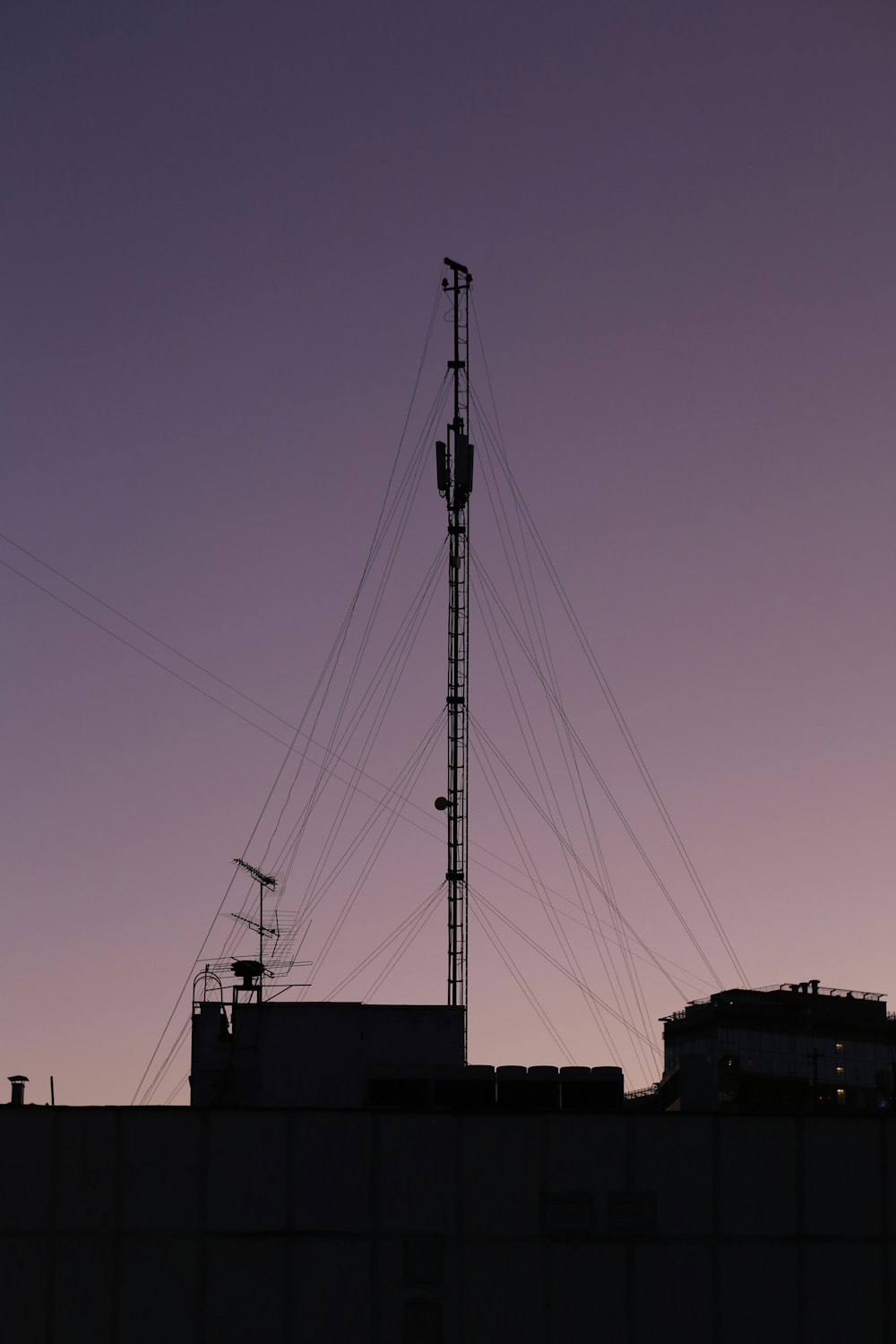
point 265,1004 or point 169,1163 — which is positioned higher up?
point 265,1004

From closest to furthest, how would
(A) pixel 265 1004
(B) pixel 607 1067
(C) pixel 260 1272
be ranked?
1. (C) pixel 260 1272
2. (B) pixel 607 1067
3. (A) pixel 265 1004

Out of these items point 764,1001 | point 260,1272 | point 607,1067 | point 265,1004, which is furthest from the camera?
point 764,1001

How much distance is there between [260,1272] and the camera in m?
39.1

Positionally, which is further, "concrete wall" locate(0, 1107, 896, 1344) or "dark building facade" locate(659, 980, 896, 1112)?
"dark building facade" locate(659, 980, 896, 1112)

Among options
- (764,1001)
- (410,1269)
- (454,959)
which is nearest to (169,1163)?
(410,1269)

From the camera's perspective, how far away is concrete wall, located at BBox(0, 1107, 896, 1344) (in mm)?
38969

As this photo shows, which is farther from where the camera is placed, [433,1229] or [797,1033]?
[797,1033]

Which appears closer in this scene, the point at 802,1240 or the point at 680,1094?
the point at 802,1240

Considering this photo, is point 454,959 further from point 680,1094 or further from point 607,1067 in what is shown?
point 680,1094

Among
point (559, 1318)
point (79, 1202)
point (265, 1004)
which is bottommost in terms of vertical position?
point (559, 1318)

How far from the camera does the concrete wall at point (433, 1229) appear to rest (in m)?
39.0

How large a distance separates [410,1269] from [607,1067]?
59.9ft

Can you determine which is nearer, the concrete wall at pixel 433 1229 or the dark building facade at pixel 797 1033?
the concrete wall at pixel 433 1229

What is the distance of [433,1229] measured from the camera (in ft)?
129
